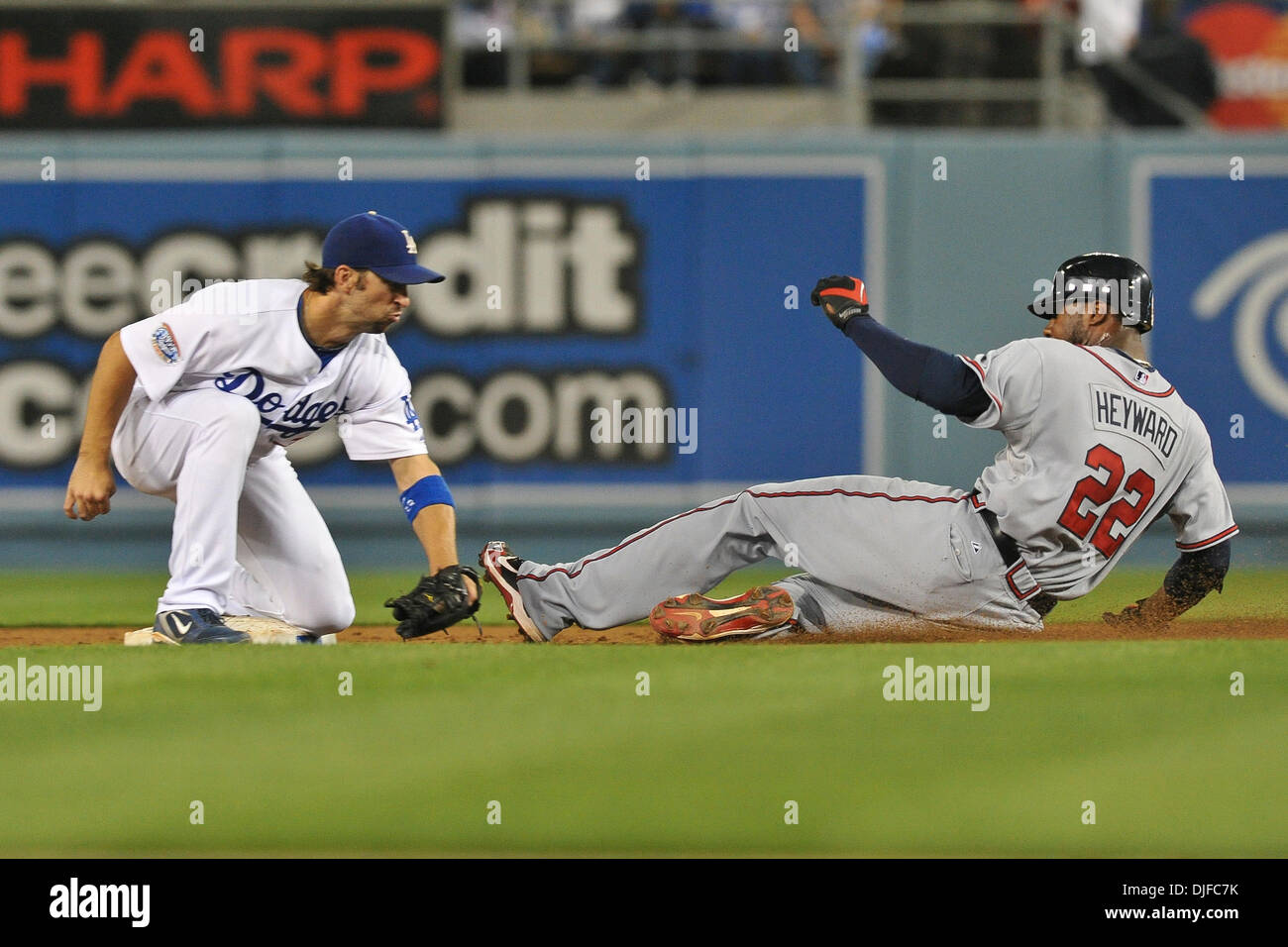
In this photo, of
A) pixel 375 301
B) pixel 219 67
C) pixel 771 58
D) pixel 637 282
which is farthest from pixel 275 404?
pixel 771 58

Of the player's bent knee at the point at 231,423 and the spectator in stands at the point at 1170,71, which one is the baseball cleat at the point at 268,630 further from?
the spectator in stands at the point at 1170,71

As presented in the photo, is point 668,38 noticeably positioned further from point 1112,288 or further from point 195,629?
point 195,629

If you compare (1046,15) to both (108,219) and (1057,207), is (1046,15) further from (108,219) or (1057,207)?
(108,219)

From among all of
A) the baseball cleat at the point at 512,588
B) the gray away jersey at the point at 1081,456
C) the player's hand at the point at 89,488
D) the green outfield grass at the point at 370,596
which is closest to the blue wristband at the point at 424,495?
the baseball cleat at the point at 512,588

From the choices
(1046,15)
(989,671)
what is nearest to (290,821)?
(989,671)

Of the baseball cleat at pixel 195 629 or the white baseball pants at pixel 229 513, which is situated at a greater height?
the white baseball pants at pixel 229 513

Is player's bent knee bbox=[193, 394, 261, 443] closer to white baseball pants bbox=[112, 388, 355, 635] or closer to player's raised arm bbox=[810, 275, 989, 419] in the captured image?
white baseball pants bbox=[112, 388, 355, 635]

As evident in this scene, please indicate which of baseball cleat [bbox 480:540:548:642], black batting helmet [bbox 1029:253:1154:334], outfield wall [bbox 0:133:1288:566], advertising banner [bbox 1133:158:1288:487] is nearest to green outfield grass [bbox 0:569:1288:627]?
outfield wall [bbox 0:133:1288:566]
